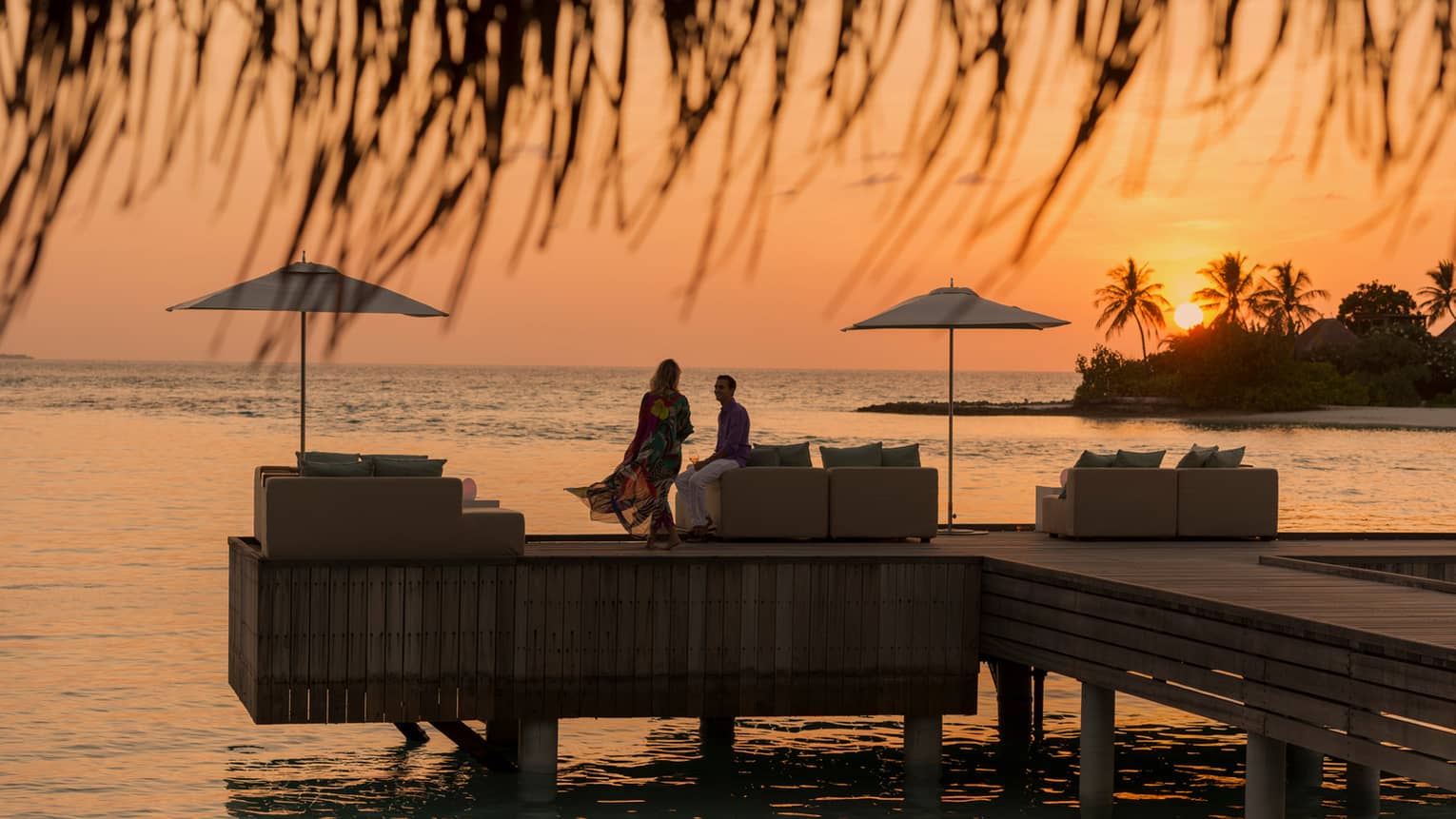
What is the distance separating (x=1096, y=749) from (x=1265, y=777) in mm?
2181

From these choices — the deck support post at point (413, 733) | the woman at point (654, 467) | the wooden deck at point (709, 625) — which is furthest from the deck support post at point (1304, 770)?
the deck support post at point (413, 733)

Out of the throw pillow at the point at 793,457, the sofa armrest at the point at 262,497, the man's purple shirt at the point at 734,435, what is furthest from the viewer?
the throw pillow at the point at 793,457

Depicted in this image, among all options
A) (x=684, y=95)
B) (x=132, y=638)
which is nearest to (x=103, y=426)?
(x=132, y=638)

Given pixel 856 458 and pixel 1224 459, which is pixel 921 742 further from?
pixel 1224 459

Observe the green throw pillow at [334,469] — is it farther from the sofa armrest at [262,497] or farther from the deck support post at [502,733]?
the deck support post at [502,733]

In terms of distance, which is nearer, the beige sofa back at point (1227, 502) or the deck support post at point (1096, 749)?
the deck support post at point (1096, 749)

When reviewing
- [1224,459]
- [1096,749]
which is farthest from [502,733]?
[1224,459]

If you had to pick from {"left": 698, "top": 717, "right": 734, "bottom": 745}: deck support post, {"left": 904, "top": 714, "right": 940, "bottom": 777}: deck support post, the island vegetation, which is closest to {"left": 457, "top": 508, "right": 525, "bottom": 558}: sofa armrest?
{"left": 904, "top": 714, "right": 940, "bottom": 777}: deck support post

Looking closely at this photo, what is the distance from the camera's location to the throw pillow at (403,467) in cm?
977

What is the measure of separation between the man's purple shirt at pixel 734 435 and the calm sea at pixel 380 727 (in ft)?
8.62

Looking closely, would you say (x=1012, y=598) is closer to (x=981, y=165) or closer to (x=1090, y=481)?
(x=1090, y=481)

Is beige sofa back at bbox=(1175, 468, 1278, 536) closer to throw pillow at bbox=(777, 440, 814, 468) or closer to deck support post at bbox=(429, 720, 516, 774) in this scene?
throw pillow at bbox=(777, 440, 814, 468)

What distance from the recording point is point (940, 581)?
33.6ft

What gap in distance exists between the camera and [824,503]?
11539mm
